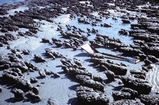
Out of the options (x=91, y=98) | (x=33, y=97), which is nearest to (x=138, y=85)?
(x=91, y=98)

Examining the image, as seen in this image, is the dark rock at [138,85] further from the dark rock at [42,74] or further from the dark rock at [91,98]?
the dark rock at [42,74]

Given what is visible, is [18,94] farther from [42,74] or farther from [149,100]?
[149,100]

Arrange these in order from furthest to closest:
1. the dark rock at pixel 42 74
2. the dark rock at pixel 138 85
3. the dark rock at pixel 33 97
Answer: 1. the dark rock at pixel 42 74
2. the dark rock at pixel 138 85
3. the dark rock at pixel 33 97

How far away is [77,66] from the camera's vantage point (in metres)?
9.81

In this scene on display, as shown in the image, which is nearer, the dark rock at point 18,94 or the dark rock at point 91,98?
the dark rock at point 91,98

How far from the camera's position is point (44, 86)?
27.2 feet

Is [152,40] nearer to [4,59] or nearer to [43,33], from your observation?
[43,33]

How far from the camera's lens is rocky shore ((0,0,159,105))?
7262mm

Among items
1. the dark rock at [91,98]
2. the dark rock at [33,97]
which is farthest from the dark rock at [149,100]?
the dark rock at [33,97]

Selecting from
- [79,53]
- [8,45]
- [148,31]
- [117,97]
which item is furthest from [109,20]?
[117,97]

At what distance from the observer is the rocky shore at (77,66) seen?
7262mm

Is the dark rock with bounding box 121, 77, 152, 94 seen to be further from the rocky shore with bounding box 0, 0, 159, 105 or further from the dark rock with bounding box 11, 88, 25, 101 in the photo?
the dark rock with bounding box 11, 88, 25, 101

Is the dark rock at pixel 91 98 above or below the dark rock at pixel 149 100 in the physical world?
above

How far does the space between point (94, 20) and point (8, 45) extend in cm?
1064
